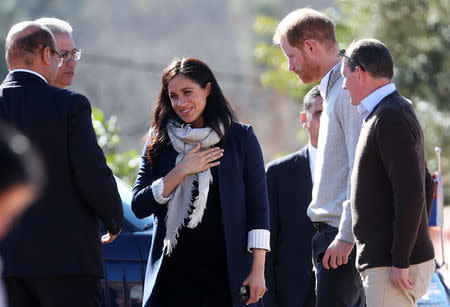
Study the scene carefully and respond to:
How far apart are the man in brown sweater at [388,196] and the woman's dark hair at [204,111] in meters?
0.69

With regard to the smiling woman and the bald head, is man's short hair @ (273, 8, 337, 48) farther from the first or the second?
the bald head

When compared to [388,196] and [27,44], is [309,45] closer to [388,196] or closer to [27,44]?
[388,196]

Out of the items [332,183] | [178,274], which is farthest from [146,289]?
[332,183]

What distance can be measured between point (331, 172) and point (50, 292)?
1479 mm

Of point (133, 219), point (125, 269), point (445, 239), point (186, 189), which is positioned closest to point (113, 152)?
point (133, 219)


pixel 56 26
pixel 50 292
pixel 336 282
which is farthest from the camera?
pixel 56 26

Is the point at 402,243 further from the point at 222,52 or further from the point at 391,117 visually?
the point at 222,52

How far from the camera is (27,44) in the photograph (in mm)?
3611

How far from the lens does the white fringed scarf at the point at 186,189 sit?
12.9 feet

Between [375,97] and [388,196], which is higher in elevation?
[375,97]

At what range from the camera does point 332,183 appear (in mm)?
4156

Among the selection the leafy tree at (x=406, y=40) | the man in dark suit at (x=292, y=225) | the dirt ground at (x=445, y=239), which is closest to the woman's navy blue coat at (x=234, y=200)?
the man in dark suit at (x=292, y=225)

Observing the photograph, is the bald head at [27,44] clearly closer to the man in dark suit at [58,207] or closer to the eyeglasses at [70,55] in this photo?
the man in dark suit at [58,207]

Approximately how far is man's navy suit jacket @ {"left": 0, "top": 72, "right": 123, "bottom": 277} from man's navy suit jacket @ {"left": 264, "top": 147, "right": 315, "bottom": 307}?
178 centimetres
